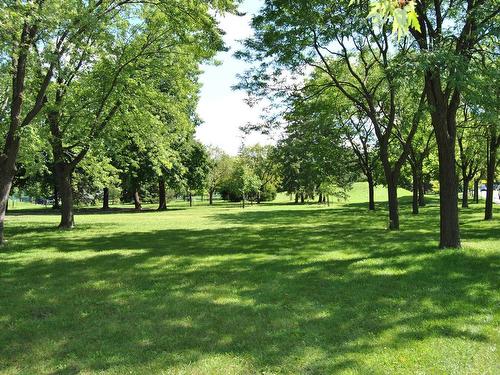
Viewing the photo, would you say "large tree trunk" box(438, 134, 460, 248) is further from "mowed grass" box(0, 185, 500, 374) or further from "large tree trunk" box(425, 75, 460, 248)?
"mowed grass" box(0, 185, 500, 374)

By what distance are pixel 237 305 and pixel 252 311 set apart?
1.28ft

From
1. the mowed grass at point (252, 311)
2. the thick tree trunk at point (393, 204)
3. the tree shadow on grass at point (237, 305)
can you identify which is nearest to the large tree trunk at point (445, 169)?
the mowed grass at point (252, 311)

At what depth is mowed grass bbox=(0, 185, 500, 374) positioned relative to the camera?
4.95 m

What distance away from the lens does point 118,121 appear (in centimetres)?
1916

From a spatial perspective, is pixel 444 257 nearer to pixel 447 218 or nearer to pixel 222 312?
pixel 447 218

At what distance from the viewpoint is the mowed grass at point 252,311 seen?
4.95 meters

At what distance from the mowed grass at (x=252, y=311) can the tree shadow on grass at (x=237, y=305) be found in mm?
25

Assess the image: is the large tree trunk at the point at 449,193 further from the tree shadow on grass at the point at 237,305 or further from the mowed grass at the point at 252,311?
the tree shadow on grass at the point at 237,305

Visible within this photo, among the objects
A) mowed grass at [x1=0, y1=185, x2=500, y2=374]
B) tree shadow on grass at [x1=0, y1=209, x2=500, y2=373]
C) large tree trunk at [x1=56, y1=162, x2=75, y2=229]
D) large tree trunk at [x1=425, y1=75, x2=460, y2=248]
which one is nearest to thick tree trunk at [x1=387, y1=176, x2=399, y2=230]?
mowed grass at [x1=0, y1=185, x2=500, y2=374]

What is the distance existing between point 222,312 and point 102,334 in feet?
5.78

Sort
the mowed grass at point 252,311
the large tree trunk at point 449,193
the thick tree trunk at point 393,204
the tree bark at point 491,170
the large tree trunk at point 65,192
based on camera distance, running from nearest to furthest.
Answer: the mowed grass at point 252,311
the large tree trunk at point 449,193
the thick tree trunk at point 393,204
the large tree trunk at point 65,192
the tree bark at point 491,170

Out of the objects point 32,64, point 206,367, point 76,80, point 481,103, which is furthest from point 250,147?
point 206,367

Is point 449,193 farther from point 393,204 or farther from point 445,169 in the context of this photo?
point 393,204

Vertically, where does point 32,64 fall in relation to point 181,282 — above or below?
above
